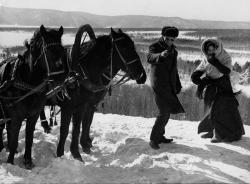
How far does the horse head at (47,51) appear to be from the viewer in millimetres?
6223

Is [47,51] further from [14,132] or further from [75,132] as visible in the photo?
[75,132]

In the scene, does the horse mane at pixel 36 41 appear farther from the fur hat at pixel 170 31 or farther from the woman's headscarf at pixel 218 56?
the woman's headscarf at pixel 218 56

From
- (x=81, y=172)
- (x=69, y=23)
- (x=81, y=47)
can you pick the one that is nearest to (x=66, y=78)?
(x=81, y=47)

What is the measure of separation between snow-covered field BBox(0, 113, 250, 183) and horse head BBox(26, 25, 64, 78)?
1364mm

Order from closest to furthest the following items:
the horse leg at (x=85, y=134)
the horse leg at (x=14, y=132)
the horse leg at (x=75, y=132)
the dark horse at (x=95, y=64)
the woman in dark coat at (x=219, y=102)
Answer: the horse leg at (x=14, y=132), the dark horse at (x=95, y=64), the horse leg at (x=75, y=132), the horse leg at (x=85, y=134), the woman in dark coat at (x=219, y=102)

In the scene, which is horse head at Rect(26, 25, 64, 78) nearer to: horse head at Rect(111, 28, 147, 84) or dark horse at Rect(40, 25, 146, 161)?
dark horse at Rect(40, 25, 146, 161)

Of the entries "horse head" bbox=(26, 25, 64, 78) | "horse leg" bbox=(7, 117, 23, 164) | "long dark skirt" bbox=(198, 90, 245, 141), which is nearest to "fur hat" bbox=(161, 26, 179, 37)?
"long dark skirt" bbox=(198, 90, 245, 141)

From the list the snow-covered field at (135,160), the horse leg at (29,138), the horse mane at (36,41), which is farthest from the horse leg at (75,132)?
the horse mane at (36,41)

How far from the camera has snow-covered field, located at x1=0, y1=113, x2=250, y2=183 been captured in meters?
6.27

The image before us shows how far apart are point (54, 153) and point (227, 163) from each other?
3.06m

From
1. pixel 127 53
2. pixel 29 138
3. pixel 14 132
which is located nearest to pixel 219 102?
pixel 127 53

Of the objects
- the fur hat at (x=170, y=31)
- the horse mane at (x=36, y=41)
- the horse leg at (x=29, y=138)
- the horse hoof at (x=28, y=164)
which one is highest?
the fur hat at (x=170, y=31)

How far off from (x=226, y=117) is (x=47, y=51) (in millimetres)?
3761

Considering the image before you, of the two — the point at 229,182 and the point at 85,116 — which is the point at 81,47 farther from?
the point at 229,182
